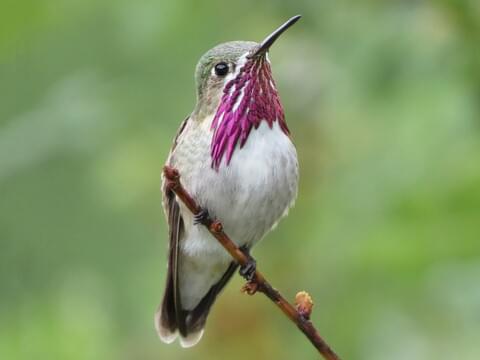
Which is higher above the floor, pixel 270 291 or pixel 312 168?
pixel 312 168

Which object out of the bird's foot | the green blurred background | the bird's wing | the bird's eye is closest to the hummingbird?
the bird's eye

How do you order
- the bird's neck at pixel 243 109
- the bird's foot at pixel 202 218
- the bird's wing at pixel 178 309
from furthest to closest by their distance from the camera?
1. the bird's wing at pixel 178 309
2. the bird's neck at pixel 243 109
3. the bird's foot at pixel 202 218

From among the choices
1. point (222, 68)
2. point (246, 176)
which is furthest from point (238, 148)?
point (222, 68)

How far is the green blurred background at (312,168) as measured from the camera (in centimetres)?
513

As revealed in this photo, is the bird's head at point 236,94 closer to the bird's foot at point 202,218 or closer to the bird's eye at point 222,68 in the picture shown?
the bird's eye at point 222,68

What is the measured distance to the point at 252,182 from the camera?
447 centimetres

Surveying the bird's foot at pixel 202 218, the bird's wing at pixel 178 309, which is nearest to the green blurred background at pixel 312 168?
the bird's wing at pixel 178 309

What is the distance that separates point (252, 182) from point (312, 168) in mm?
1540

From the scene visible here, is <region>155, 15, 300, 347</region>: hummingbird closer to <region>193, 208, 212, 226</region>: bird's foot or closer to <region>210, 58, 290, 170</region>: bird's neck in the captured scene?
<region>210, 58, 290, 170</region>: bird's neck

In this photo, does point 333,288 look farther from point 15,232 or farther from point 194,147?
point 15,232

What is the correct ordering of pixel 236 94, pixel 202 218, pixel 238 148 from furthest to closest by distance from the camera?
pixel 236 94, pixel 238 148, pixel 202 218

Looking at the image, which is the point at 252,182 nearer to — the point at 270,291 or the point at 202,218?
the point at 202,218

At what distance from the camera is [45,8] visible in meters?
5.41

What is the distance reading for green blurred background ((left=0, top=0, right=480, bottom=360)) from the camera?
513 centimetres
